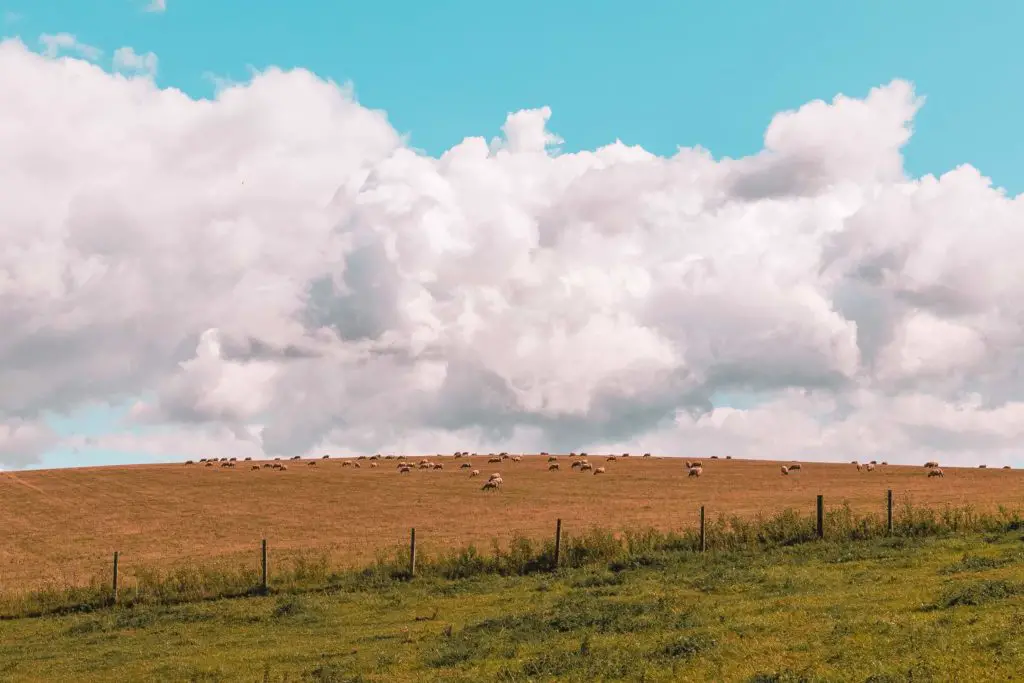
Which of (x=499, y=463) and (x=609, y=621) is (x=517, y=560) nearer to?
(x=609, y=621)

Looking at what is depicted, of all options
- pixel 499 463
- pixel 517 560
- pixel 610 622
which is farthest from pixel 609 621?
pixel 499 463

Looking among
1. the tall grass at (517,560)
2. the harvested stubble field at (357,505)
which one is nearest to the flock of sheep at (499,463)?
the harvested stubble field at (357,505)

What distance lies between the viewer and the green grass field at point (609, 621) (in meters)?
17.7

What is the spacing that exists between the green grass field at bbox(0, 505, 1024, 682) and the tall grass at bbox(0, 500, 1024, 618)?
0.45 ft

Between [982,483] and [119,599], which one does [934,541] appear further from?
[982,483]

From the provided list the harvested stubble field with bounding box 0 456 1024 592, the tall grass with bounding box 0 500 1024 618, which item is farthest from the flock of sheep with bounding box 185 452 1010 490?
the tall grass with bounding box 0 500 1024 618

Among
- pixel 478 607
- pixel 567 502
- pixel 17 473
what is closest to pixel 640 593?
pixel 478 607

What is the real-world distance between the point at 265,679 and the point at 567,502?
164 ft

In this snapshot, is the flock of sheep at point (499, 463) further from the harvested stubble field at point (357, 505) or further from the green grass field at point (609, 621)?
the green grass field at point (609, 621)

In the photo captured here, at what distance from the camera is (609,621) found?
23188 mm

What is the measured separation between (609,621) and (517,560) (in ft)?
40.1

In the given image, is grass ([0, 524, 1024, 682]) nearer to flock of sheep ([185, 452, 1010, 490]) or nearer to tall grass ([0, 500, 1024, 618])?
tall grass ([0, 500, 1024, 618])

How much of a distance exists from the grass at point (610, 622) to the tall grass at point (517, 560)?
0.46 feet

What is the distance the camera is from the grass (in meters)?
17.7
